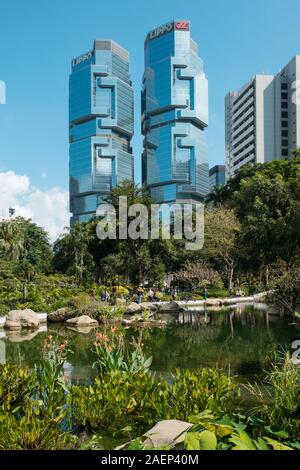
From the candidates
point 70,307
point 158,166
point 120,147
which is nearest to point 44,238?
point 70,307

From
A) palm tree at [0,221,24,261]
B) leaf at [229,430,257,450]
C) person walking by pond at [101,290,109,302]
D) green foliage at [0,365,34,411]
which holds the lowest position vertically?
person walking by pond at [101,290,109,302]

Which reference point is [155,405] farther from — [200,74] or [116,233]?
[200,74]

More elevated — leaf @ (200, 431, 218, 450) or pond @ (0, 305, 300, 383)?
leaf @ (200, 431, 218, 450)

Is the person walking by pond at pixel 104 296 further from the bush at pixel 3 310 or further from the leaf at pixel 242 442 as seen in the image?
the leaf at pixel 242 442

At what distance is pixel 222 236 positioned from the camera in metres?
30.2

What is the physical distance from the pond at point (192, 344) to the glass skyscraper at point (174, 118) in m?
93.7

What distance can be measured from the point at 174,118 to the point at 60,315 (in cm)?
9972

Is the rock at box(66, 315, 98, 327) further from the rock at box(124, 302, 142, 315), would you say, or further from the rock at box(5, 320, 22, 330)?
the rock at box(124, 302, 142, 315)

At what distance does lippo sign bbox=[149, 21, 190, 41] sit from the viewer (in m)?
117

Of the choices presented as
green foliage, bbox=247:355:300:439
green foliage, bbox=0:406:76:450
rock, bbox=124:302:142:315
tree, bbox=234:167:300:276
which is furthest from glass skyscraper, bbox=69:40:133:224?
green foliage, bbox=0:406:76:450

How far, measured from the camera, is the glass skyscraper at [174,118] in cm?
11125

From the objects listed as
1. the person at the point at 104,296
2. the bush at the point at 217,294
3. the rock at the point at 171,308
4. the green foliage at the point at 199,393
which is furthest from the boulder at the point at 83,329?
the bush at the point at 217,294

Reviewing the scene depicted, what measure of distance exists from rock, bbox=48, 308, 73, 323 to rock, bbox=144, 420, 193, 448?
47.5 ft

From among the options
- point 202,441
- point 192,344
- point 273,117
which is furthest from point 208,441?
point 273,117
